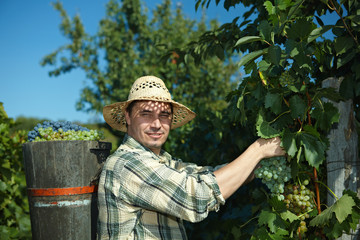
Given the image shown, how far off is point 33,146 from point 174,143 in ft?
13.2

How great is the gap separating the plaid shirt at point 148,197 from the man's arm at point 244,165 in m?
0.06

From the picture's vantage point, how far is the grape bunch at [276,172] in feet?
7.29

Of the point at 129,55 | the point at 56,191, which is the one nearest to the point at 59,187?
the point at 56,191

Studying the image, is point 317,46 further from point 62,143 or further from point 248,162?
point 62,143

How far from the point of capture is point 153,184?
87.6 inches

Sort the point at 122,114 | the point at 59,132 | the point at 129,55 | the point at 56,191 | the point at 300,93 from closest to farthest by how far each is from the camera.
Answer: the point at 300,93 → the point at 56,191 → the point at 59,132 → the point at 122,114 → the point at 129,55

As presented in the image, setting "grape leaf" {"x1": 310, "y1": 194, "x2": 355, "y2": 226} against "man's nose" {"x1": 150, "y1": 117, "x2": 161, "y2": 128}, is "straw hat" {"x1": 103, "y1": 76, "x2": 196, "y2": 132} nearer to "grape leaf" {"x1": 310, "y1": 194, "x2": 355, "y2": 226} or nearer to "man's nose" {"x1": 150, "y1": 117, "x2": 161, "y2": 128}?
"man's nose" {"x1": 150, "y1": 117, "x2": 161, "y2": 128}

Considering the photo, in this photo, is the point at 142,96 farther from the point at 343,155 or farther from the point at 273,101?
the point at 343,155

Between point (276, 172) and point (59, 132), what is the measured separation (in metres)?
1.74

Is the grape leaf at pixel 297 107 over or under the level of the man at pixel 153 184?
over

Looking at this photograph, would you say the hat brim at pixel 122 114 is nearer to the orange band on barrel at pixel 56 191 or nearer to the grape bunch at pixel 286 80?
the orange band on barrel at pixel 56 191

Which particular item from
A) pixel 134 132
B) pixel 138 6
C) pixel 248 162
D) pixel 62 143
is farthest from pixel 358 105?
pixel 138 6

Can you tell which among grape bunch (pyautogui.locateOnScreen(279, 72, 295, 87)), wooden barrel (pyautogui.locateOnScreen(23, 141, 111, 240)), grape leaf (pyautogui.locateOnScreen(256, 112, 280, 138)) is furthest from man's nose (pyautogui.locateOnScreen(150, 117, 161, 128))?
grape bunch (pyautogui.locateOnScreen(279, 72, 295, 87))

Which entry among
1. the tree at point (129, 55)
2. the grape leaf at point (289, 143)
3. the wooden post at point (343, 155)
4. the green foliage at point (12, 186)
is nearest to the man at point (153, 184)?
the grape leaf at point (289, 143)
